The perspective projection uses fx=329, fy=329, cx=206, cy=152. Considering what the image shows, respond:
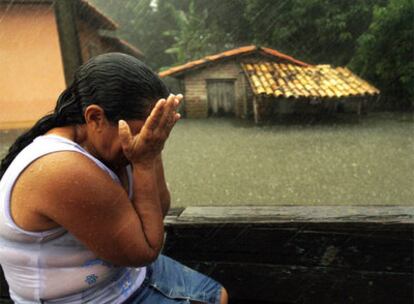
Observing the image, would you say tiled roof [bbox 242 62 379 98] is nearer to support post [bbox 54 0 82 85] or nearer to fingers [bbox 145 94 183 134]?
support post [bbox 54 0 82 85]

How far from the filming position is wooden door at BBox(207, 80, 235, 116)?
2105 millimetres

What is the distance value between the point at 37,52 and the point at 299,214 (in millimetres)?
2593

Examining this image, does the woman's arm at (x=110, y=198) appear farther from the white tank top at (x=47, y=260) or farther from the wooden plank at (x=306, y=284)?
the wooden plank at (x=306, y=284)

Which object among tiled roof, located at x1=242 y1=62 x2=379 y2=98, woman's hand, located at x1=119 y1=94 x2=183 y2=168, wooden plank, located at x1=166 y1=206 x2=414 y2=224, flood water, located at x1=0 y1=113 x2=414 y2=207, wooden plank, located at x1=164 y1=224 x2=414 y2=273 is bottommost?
flood water, located at x1=0 y1=113 x2=414 y2=207

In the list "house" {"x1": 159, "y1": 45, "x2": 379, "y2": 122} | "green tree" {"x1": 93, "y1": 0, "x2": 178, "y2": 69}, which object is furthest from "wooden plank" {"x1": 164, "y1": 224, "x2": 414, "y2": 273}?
"green tree" {"x1": 93, "y1": 0, "x2": 178, "y2": 69}

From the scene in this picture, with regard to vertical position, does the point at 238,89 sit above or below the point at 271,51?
below

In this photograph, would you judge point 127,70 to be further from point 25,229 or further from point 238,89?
point 238,89

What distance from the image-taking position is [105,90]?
667 mm

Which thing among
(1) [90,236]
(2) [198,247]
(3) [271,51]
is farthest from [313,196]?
(1) [90,236]

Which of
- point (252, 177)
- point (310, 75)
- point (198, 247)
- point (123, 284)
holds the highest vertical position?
point (310, 75)

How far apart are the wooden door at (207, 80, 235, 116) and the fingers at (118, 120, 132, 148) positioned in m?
1.45

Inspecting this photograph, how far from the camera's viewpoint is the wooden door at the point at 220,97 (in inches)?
82.9

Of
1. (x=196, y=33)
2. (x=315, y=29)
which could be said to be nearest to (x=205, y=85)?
(x=196, y=33)

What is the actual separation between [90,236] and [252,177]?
2.04 metres
